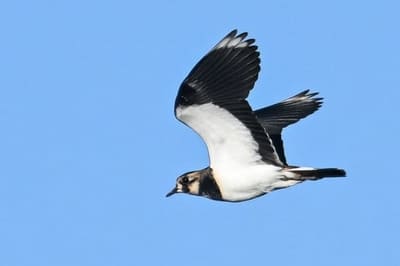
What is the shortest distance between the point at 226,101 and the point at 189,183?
217 cm

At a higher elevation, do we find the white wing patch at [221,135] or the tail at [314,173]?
the white wing patch at [221,135]

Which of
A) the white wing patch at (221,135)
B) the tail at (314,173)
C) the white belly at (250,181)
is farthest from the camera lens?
the white belly at (250,181)

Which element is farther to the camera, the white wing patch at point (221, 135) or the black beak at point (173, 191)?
the black beak at point (173, 191)

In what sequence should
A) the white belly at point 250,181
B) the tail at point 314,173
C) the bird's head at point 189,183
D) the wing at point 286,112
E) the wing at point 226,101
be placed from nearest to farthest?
the wing at point 226,101 < the tail at point 314,173 < the white belly at point 250,181 < the bird's head at point 189,183 < the wing at point 286,112

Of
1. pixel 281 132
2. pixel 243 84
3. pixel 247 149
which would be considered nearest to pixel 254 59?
pixel 243 84

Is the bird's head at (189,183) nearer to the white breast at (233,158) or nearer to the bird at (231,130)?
the bird at (231,130)

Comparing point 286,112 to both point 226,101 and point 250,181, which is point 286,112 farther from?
point 226,101

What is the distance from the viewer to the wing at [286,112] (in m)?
21.0

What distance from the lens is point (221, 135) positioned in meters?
18.5

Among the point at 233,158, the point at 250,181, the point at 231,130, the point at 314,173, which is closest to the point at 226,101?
the point at 231,130

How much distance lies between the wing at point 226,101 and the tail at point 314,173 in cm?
34

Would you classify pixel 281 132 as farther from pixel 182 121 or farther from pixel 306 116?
pixel 182 121

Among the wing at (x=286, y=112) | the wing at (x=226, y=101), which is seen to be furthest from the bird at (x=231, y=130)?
the wing at (x=286, y=112)

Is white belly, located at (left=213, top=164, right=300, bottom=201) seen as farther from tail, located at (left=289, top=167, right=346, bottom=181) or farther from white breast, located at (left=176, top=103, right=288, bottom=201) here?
tail, located at (left=289, top=167, right=346, bottom=181)
